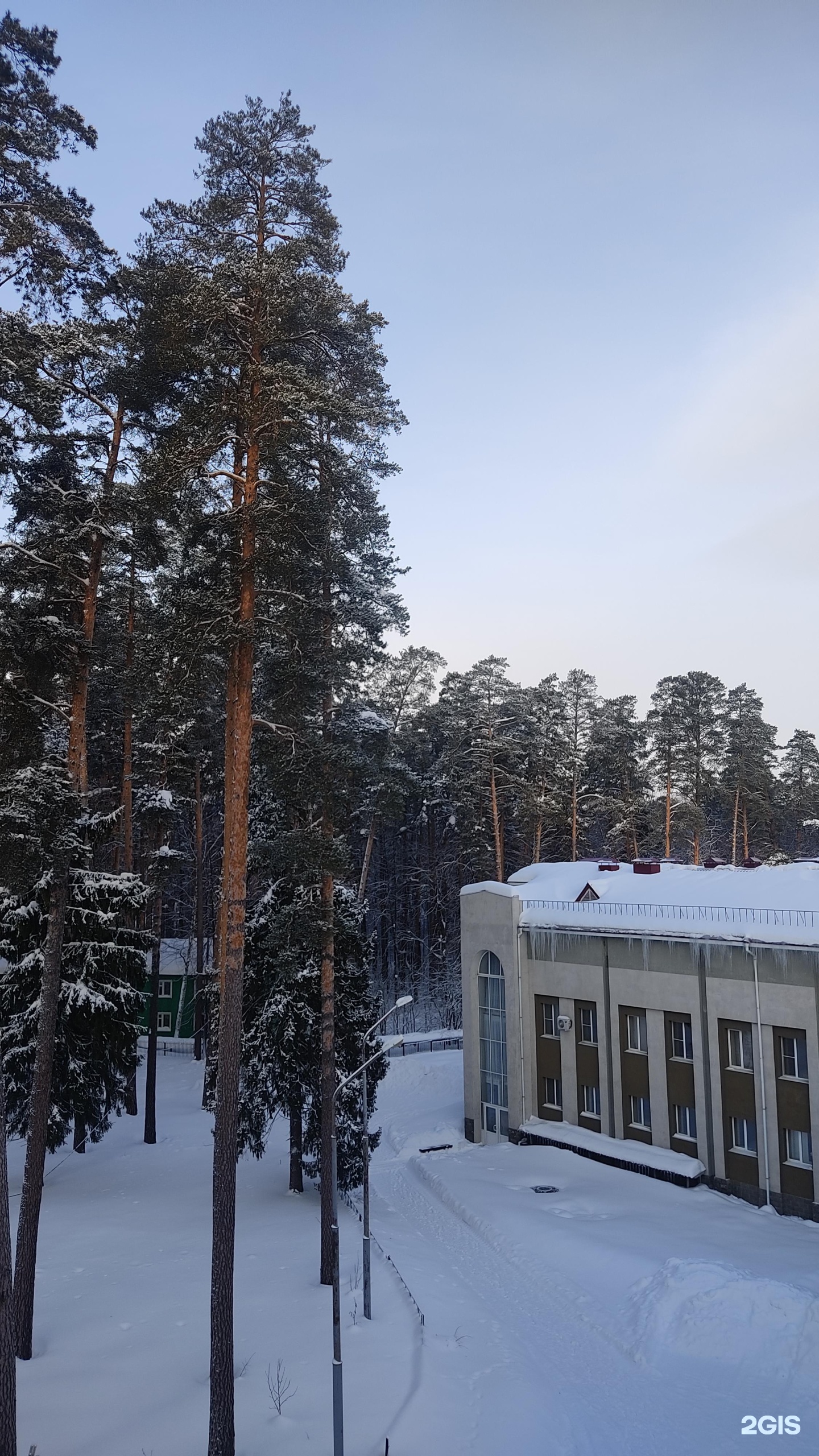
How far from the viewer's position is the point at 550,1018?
98.8 feet

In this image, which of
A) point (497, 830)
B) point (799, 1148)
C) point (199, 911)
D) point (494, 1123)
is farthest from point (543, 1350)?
point (497, 830)

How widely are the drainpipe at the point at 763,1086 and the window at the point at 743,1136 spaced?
19.9 inches

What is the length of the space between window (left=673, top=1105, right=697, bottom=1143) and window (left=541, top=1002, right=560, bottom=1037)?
204 inches

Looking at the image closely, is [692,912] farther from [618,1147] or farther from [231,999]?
[231,999]

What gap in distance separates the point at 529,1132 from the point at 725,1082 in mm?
7946

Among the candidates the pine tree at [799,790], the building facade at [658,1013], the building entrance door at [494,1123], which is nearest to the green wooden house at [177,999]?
the building facade at [658,1013]

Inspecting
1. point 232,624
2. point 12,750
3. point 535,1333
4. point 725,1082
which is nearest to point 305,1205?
point 535,1333

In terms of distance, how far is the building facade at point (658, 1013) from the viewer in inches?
883

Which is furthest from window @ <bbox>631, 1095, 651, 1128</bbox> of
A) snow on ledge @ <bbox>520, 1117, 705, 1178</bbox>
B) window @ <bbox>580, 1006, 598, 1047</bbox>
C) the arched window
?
the arched window

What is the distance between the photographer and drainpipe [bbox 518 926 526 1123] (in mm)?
29891

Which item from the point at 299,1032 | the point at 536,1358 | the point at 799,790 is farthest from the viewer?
the point at 799,790

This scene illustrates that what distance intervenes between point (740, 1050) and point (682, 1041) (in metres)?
2.12

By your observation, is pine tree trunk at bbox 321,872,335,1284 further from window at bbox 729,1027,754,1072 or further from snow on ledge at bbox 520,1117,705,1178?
window at bbox 729,1027,754,1072

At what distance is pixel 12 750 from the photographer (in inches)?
587
